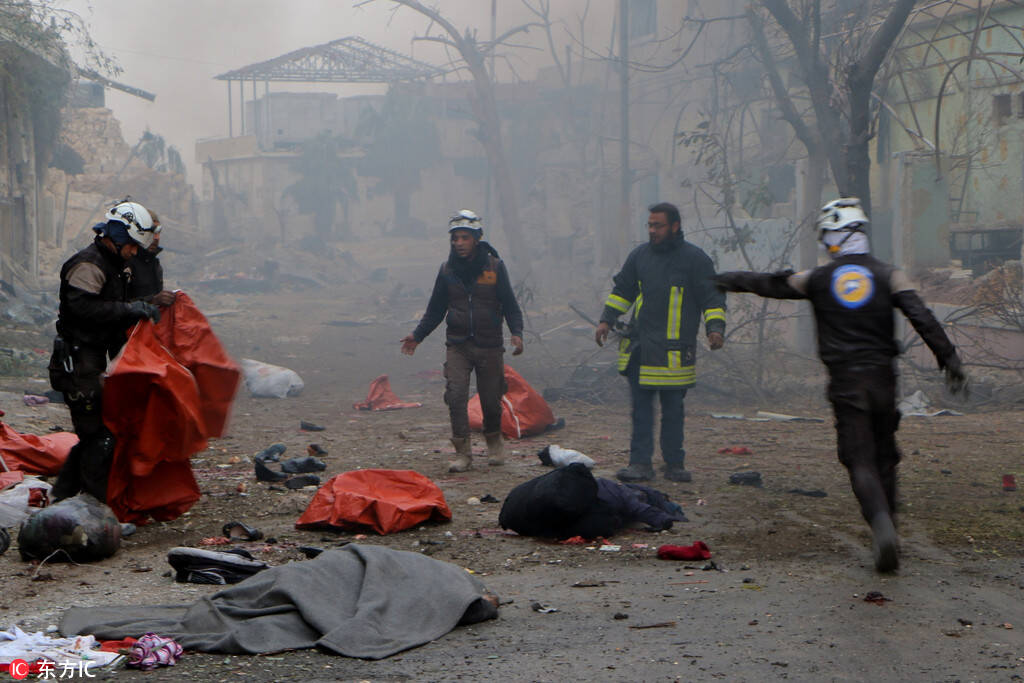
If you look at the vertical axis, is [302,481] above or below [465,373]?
below

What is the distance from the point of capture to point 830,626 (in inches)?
144

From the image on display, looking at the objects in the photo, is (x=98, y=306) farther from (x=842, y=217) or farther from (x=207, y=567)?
(x=842, y=217)

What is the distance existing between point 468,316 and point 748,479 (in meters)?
2.21

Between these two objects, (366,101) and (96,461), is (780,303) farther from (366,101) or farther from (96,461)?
(366,101)

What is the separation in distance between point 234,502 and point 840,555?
11.3 ft

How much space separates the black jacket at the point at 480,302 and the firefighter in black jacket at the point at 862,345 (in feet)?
9.65

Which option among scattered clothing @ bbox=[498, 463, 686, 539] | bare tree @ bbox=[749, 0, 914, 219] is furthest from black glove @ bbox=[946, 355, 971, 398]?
bare tree @ bbox=[749, 0, 914, 219]

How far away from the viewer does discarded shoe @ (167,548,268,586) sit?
4.34 m

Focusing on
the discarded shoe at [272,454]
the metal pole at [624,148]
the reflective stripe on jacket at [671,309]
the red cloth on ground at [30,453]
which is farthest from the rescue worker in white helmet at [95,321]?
the metal pole at [624,148]

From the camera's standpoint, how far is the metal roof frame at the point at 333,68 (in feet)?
126

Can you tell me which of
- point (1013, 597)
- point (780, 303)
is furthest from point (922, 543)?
point (780, 303)

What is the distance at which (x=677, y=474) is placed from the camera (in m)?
6.70

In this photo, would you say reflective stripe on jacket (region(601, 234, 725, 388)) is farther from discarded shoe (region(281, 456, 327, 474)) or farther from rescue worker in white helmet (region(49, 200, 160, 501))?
rescue worker in white helmet (region(49, 200, 160, 501))

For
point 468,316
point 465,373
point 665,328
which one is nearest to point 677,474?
point 665,328
